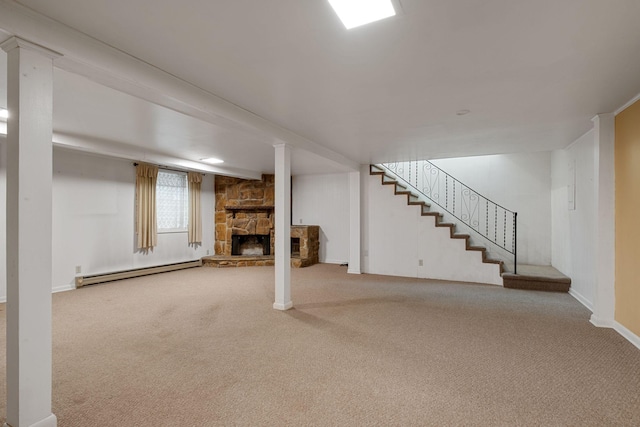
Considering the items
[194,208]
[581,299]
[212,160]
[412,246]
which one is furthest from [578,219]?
[194,208]

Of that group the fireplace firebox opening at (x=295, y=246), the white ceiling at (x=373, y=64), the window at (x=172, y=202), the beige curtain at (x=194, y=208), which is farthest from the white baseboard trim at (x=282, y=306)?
the beige curtain at (x=194, y=208)

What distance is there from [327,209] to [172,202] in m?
3.64

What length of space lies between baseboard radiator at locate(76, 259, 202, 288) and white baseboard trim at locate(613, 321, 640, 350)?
7.31 meters

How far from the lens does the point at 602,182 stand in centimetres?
345

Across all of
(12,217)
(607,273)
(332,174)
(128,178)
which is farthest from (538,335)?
(128,178)

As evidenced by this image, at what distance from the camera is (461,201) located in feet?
22.7

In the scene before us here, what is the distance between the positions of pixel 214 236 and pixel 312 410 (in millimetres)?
6841

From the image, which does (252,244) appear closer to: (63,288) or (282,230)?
(63,288)

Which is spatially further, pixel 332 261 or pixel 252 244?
pixel 252 244

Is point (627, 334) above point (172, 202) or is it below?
below

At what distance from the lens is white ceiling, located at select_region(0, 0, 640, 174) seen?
174 centimetres

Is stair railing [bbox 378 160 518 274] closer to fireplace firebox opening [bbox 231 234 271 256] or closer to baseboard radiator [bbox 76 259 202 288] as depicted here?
fireplace firebox opening [bbox 231 234 271 256]

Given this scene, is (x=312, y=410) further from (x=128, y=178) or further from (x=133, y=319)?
→ (x=128, y=178)

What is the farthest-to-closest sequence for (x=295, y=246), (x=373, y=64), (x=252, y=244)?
1. (x=252, y=244)
2. (x=295, y=246)
3. (x=373, y=64)
